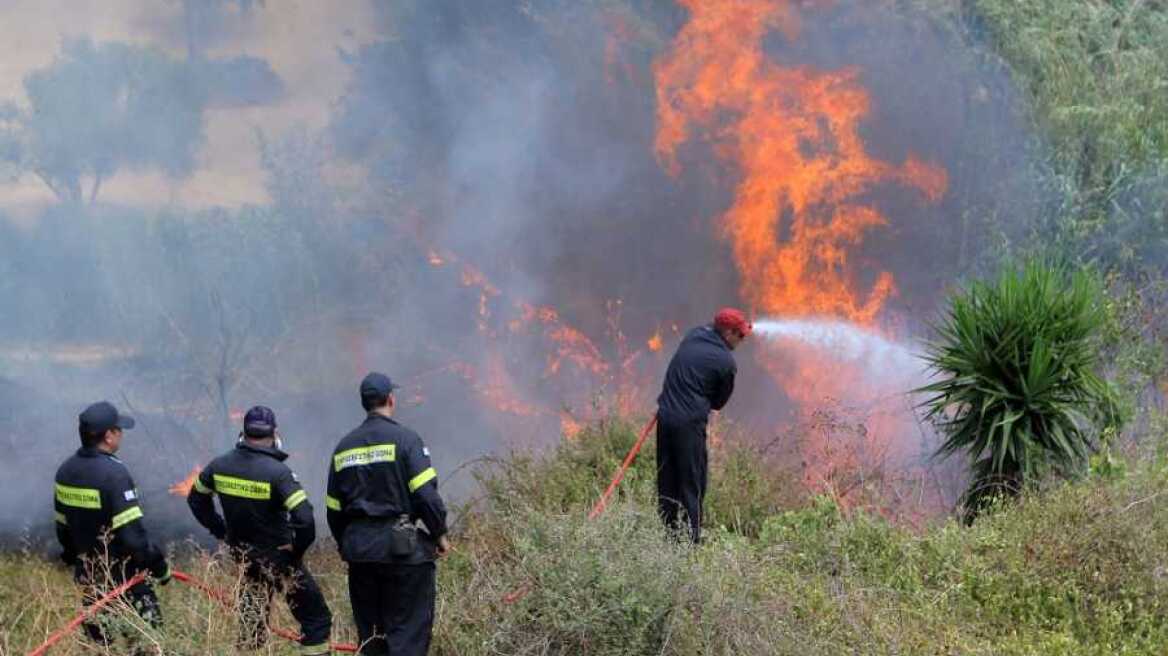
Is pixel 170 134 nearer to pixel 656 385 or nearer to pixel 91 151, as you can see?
pixel 91 151

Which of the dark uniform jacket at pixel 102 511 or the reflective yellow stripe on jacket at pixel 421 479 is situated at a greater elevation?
the reflective yellow stripe on jacket at pixel 421 479

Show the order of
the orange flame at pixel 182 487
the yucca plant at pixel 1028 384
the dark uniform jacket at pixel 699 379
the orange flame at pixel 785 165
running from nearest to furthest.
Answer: the dark uniform jacket at pixel 699 379, the yucca plant at pixel 1028 384, the orange flame at pixel 182 487, the orange flame at pixel 785 165

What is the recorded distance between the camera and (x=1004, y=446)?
28.7ft

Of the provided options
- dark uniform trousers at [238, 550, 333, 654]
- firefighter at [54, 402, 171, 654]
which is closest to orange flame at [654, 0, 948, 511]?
dark uniform trousers at [238, 550, 333, 654]

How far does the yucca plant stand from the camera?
885 centimetres

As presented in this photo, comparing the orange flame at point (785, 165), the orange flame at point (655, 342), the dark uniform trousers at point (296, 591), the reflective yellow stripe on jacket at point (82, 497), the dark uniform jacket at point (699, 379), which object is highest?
the orange flame at point (785, 165)

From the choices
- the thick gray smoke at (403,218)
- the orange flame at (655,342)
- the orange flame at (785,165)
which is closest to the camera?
the thick gray smoke at (403,218)

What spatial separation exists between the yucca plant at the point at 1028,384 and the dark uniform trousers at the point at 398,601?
15.0 ft

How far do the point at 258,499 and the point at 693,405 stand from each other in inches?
116

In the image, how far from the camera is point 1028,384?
350 inches

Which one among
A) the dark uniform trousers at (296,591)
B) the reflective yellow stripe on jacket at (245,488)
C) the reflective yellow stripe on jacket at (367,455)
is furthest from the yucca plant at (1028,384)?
the reflective yellow stripe on jacket at (245,488)

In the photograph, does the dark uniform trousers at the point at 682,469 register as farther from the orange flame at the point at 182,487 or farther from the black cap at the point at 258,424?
the orange flame at the point at 182,487

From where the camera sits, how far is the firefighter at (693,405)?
7.93m

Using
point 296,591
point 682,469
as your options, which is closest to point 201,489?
point 296,591
